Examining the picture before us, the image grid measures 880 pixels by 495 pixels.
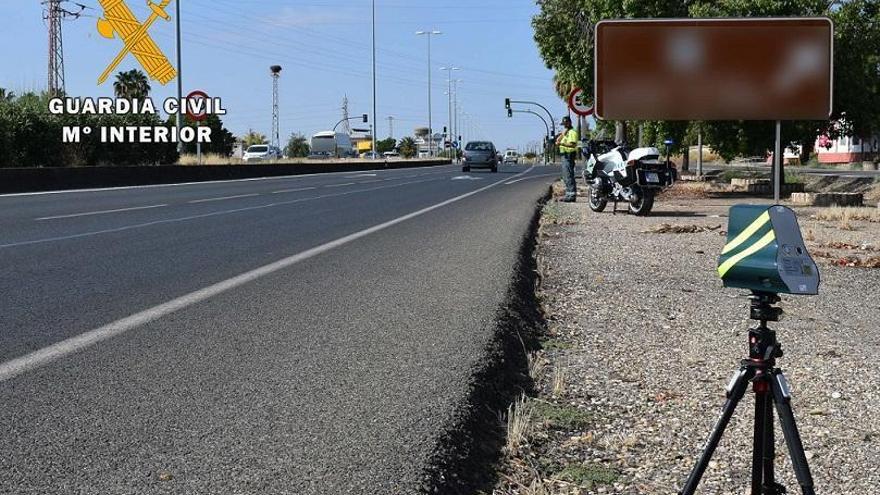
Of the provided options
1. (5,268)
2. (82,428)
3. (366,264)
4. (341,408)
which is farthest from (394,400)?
(5,268)

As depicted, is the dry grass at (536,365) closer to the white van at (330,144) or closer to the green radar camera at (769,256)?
the green radar camera at (769,256)

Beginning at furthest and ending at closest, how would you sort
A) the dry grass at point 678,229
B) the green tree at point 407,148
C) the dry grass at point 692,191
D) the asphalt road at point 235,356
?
the green tree at point 407,148
the dry grass at point 692,191
the dry grass at point 678,229
the asphalt road at point 235,356

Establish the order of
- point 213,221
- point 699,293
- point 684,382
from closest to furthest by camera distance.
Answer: point 684,382 → point 699,293 → point 213,221

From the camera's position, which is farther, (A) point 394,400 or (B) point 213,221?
(B) point 213,221

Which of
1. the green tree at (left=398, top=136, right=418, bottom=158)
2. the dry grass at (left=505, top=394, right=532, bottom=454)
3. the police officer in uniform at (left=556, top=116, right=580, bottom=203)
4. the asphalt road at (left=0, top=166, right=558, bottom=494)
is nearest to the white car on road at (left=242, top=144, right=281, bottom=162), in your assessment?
the police officer in uniform at (left=556, top=116, right=580, bottom=203)

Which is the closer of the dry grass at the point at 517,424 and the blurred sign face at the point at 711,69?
the dry grass at the point at 517,424

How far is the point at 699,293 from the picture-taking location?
8094mm

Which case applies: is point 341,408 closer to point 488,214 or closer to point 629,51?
point 629,51

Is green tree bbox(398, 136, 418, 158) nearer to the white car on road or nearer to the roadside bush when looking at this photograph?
the white car on road

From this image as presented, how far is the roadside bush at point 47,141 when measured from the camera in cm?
3167

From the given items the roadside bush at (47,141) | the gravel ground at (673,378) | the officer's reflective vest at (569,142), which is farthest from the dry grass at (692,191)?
the roadside bush at (47,141)

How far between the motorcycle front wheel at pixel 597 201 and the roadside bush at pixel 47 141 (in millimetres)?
20434

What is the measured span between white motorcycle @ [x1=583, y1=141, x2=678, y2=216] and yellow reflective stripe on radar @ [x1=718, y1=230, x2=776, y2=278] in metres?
14.1

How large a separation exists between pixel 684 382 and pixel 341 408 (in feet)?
6.16
